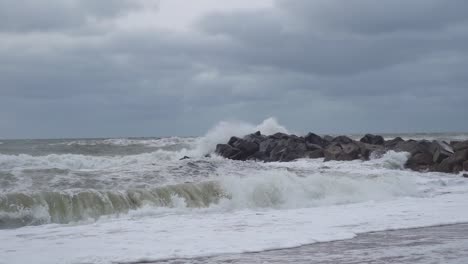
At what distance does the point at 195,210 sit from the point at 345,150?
12274 mm

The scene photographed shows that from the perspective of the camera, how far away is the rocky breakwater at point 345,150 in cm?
1941

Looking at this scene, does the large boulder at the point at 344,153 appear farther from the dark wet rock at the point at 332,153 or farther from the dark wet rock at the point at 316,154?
the dark wet rock at the point at 316,154

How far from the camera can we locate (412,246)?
23.8 feet

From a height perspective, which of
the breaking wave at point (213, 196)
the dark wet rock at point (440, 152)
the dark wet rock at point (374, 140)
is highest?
the dark wet rock at point (374, 140)

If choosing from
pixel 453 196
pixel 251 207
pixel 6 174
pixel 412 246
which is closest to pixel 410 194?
pixel 453 196

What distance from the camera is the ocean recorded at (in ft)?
24.9

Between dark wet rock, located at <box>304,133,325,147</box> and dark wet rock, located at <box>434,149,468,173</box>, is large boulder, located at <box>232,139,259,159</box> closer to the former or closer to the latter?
dark wet rock, located at <box>304,133,325,147</box>

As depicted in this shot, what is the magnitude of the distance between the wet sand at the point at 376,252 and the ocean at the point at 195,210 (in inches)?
7.8

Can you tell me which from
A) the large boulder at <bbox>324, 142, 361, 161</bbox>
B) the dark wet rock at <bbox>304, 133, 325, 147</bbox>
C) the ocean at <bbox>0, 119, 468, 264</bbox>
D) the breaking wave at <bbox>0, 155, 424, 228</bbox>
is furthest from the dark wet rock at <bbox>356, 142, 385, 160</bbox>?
the breaking wave at <bbox>0, 155, 424, 228</bbox>

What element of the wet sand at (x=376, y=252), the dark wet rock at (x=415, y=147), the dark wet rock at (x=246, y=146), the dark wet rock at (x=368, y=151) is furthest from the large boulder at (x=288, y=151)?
the wet sand at (x=376, y=252)

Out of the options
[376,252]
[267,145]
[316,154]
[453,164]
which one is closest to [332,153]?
[316,154]

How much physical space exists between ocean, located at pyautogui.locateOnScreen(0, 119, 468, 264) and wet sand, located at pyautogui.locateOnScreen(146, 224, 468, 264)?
20 centimetres

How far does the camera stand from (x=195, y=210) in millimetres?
11547

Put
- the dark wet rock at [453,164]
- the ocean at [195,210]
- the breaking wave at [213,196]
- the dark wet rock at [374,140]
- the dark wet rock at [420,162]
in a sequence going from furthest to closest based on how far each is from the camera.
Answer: the dark wet rock at [374,140] < the dark wet rock at [420,162] < the dark wet rock at [453,164] < the breaking wave at [213,196] < the ocean at [195,210]
